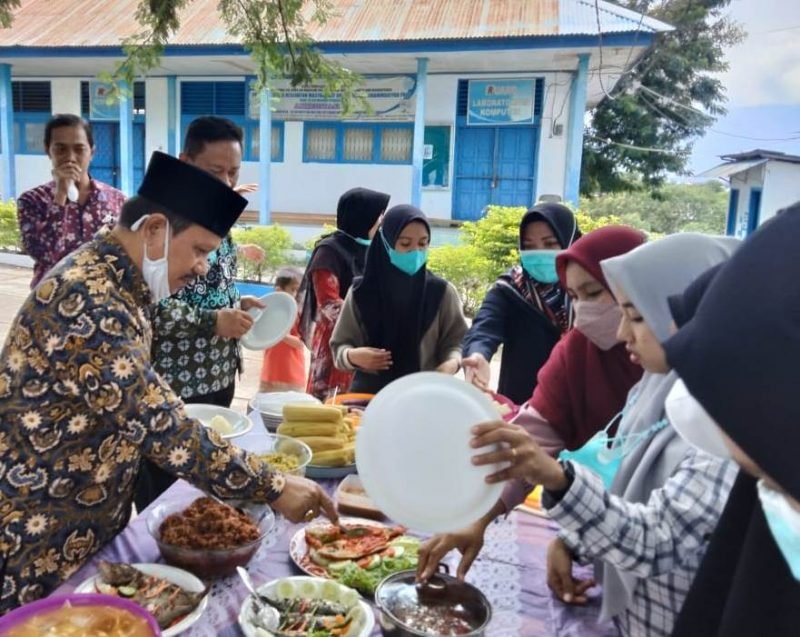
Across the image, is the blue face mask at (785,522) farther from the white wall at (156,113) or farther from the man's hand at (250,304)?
the white wall at (156,113)

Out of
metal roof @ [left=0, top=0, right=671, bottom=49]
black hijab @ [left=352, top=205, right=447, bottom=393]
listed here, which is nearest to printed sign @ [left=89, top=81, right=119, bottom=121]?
metal roof @ [left=0, top=0, right=671, bottom=49]

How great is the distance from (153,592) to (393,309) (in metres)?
1.93

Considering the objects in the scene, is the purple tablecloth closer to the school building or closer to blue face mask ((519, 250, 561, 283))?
blue face mask ((519, 250, 561, 283))

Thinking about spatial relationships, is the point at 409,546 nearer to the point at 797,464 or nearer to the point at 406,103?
the point at 797,464

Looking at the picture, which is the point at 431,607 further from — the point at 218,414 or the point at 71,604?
the point at 218,414

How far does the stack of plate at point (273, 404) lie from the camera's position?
2562 millimetres

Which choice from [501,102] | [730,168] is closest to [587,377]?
[501,102]

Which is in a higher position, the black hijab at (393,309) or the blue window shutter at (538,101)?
the blue window shutter at (538,101)

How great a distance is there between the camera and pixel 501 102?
1084cm

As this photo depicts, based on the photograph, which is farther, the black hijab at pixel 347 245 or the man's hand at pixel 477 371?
the black hijab at pixel 347 245

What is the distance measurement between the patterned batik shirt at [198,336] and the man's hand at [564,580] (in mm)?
1653

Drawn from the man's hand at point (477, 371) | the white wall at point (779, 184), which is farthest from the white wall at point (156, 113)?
the man's hand at point (477, 371)

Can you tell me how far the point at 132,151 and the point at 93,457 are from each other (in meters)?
12.1

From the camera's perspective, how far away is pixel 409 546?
5.53 feet
